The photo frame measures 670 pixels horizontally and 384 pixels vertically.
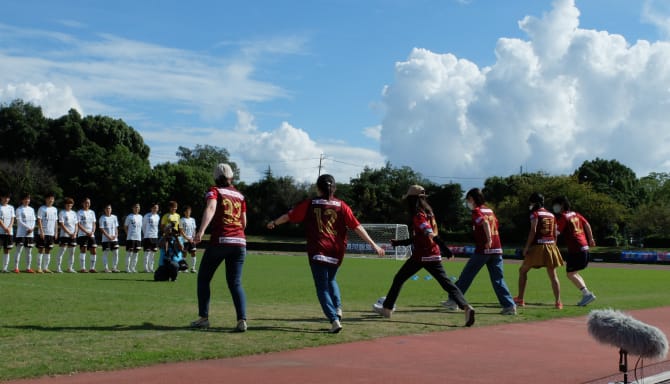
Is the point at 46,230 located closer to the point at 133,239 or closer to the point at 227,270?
the point at 133,239

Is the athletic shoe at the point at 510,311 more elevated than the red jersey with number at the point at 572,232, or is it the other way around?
the red jersey with number at the point at 572,232

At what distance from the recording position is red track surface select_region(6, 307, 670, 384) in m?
6.39

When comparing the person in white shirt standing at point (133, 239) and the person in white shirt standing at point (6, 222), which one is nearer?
the person in white shirt standing at point (6, 222)

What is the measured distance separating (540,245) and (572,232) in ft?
2.78

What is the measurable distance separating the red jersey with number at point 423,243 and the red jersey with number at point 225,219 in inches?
102

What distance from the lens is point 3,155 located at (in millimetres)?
79625

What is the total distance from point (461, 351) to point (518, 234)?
65.3 m

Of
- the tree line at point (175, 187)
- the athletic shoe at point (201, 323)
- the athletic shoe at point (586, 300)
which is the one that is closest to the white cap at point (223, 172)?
the athletic shoe at point (201, 323)

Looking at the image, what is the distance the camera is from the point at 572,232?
13789 mm

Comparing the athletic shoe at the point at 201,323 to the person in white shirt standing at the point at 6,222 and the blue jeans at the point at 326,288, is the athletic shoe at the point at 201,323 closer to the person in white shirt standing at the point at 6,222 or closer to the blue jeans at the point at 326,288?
the blue jeans at the point at 326,288

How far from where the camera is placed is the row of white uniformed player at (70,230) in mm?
20062

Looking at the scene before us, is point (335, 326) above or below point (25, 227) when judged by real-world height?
below

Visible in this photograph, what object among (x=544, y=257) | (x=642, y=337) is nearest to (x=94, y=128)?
(x=544, y=257)

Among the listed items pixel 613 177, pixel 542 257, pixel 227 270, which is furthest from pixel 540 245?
pixel 613 177
